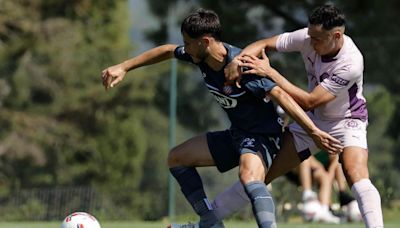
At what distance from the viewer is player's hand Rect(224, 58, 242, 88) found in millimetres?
6453

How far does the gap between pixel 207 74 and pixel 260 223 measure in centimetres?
106

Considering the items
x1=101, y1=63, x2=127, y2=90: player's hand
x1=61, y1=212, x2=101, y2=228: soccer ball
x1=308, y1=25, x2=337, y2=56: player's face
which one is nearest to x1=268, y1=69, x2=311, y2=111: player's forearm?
x1=308, y1=25, x2=337, y2=56: player's face

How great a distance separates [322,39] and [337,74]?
24 cm

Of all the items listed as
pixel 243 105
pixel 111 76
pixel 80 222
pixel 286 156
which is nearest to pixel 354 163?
pixel 286 156

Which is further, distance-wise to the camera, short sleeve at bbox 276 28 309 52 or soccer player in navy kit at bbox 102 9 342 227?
short sleeve at bbox 276 28 309 52

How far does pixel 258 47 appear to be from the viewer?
268 inches

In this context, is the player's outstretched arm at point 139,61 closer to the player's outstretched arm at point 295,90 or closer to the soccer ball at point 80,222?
the player's outstretched arm at point 295,90

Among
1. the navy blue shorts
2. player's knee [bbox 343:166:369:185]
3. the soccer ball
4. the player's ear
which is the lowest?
the soccer ball

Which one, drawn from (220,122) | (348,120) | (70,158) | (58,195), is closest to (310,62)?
(348,120)

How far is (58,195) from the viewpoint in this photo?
49.3 ft

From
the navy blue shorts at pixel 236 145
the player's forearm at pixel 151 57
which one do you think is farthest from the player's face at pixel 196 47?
the navy blue shorts at pixel 236 145

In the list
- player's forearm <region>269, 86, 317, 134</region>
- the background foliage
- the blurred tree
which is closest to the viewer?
player's forearm <region>269, 86, 317, 134</region>

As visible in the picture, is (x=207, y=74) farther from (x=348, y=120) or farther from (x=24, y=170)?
(x=24, y=170)

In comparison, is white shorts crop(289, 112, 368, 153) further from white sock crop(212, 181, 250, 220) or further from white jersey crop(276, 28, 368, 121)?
white sock crop(212, 181, 250, 220)
